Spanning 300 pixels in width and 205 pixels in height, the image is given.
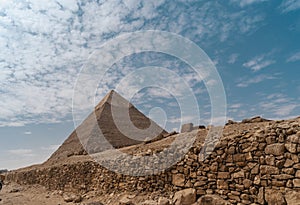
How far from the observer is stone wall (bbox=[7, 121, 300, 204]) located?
5.53 m

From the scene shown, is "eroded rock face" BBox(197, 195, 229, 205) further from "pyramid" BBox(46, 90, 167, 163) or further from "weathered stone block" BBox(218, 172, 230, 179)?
"pyramid" BBox(46, 90, 167, 163)

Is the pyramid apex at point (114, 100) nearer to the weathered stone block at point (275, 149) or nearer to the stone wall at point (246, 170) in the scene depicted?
the stone wall at point (246, 170)

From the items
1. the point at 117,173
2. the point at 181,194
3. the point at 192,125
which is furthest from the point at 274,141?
the point at 192,125

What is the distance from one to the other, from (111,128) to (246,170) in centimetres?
3320

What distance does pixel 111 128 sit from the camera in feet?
125

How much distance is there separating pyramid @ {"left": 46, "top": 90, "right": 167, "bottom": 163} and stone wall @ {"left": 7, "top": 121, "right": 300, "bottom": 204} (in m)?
24.3

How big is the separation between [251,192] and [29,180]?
22.0 metres

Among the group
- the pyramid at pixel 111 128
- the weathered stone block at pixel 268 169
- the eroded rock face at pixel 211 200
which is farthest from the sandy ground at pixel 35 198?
the pyramid at pixel 111 128

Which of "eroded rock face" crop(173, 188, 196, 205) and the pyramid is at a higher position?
the pyramid

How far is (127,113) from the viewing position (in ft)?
143

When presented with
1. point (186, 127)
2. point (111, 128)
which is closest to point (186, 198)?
point (186, 127)

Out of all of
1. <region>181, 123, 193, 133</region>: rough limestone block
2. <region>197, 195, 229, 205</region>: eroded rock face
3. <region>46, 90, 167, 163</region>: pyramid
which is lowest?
<region>197, 195, 229, 205</region>: eroded rock face

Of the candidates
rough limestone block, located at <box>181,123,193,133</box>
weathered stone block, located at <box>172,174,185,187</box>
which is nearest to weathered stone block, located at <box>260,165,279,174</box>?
weathered stone block, located at <box>172,174,185,187</box>

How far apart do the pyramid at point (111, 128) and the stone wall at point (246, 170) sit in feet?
79.6
